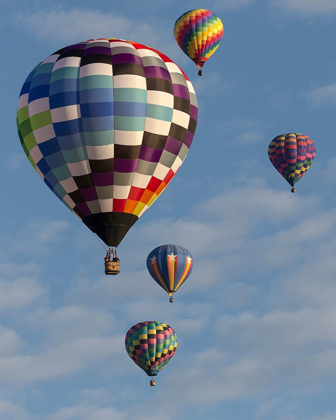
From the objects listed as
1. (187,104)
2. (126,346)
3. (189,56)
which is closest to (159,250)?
(126,346)

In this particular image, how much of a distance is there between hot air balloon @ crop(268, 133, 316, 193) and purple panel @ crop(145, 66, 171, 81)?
72.8 feet

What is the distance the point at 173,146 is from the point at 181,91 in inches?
76.4

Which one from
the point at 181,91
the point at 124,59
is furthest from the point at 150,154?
the point at 124,59

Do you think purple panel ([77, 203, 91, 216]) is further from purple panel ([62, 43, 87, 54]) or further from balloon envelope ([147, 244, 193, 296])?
balloon envelope ([147, 244, 193, 296])

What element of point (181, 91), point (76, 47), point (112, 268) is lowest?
point (112, 268)

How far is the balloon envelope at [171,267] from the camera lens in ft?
186

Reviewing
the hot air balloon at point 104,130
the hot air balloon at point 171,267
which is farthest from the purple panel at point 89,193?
the hot air balloon at point 171,267

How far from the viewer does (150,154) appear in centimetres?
3884

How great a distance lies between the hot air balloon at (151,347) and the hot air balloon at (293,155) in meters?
10.7

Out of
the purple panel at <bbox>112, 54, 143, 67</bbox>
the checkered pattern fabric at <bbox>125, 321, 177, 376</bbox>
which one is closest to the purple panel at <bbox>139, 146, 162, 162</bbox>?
the purple panel at <bbox>112, 54, 143, 67</bbox>

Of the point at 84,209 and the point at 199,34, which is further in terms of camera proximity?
the point at 199,34

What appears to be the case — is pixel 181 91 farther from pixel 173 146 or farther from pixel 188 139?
pixel 173 146

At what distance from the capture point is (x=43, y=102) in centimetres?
3894

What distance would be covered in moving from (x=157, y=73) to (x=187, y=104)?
161 cm
